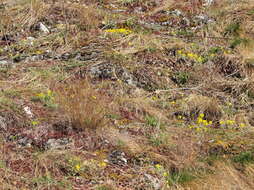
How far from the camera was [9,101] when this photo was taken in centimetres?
426

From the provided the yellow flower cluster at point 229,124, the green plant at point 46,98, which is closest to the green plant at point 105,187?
the green plant at point 46,98

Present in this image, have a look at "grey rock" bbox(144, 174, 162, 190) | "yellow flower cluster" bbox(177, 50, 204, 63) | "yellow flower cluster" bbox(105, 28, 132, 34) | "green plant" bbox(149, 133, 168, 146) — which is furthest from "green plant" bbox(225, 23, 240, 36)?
"grey rock" bbox(144, 174, 162, 190)

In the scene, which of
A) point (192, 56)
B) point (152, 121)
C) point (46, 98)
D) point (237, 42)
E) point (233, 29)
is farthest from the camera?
point (233, 29)

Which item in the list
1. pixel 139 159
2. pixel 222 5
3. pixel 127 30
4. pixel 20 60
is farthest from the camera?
pixel 222 5

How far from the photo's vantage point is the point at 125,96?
4996 millimetres

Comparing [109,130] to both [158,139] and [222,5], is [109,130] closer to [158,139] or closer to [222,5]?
[158,139]

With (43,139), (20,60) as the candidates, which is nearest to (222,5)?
(20,60)

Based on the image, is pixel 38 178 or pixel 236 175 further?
pixel 236 175

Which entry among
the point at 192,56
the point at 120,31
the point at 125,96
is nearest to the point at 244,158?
Answer: the point at 125,96

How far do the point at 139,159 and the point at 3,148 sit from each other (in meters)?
1.18

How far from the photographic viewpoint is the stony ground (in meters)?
3.46

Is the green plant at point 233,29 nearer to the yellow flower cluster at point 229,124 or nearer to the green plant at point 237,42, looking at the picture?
the green plant at point 237,42

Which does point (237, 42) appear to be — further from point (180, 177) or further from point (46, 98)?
point (180, 177)

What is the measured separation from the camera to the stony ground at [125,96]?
11.3 feet
